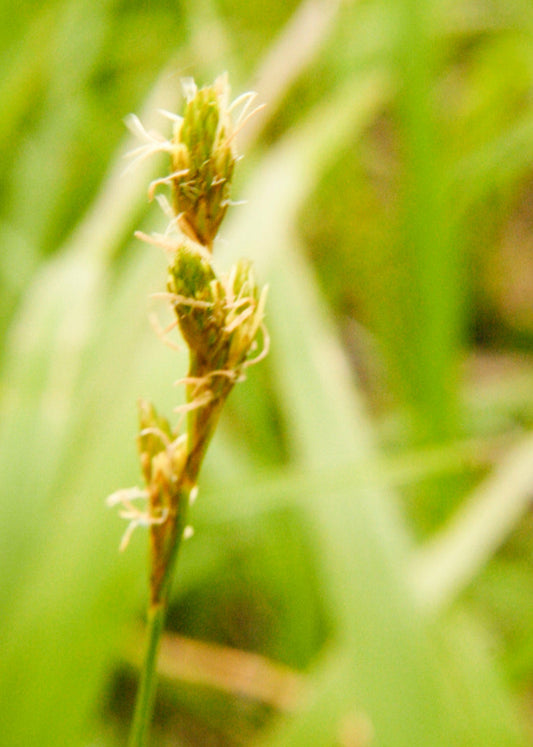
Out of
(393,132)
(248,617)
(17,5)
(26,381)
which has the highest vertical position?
(393,132)

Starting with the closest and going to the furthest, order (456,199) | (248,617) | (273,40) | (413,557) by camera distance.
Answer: (413,557)
(248,617)
(456,199)
(273,40)

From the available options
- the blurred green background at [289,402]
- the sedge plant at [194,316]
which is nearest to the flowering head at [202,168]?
the sedge plant at [194,316]

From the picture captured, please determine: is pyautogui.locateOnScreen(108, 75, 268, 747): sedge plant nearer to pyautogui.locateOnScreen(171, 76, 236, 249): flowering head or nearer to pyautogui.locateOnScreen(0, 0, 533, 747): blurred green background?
pyautogui.locateOnScreen(171, 76, 236, 249): flowering head

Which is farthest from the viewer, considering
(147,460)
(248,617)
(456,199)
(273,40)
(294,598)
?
(273,40)

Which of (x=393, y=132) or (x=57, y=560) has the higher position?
(x=393, y=132)

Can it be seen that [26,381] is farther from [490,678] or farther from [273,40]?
[273,40]

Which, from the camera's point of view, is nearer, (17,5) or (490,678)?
(490,678)

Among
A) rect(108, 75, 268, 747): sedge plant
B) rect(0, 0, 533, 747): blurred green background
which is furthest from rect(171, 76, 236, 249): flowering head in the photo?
rect(0, 0, 533, 747): blurred green background

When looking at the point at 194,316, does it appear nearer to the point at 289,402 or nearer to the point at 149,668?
the point at 149,668

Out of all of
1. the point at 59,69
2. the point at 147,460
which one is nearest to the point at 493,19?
the point at 59,69
